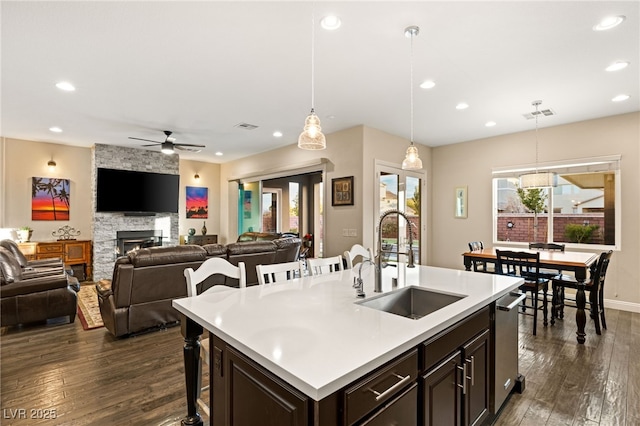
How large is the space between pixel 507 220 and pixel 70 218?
29.2ft

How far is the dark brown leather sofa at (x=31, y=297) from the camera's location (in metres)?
3.54

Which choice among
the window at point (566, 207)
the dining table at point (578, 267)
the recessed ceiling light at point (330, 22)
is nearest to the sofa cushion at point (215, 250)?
the recessed ceiling light at point (330, 22)

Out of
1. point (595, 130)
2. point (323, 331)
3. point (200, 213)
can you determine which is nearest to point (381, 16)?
point (323, 331)

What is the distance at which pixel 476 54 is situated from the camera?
9.59ft

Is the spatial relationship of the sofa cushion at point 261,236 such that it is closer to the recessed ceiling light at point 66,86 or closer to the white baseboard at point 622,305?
the recessed ceiling light at point 66,86

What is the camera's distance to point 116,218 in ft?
22.8

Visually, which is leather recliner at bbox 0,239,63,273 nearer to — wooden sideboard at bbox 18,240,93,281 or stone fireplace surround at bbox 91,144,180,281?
wooden sideboard at bbox 18,240,93,281

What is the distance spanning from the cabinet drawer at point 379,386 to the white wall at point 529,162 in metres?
5.25

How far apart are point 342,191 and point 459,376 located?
400 centimetres

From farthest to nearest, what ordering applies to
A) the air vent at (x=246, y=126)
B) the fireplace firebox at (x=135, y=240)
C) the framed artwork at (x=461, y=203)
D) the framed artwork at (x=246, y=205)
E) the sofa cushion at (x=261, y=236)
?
the framed artwork at (x=246, y=205)
the fireplace firebox at (x=135, y=240)
the sofa cushion at (x=261, y=236)
the framed artwork at (x=461, y=203)
the air vent at (x=246, y=126)

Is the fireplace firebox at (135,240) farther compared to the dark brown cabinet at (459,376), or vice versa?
the fireplace firebox at (135,240)

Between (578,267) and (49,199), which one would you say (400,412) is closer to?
(578,267)

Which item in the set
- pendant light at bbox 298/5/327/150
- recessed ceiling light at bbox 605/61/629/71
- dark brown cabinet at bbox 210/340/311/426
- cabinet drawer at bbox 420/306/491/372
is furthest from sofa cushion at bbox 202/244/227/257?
recessed ceiling light at bbox 605/61/629/71

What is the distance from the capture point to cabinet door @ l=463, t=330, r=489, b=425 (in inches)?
66.4
